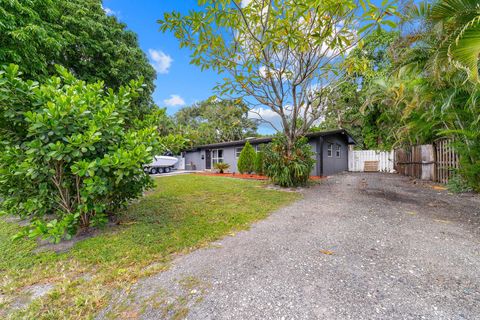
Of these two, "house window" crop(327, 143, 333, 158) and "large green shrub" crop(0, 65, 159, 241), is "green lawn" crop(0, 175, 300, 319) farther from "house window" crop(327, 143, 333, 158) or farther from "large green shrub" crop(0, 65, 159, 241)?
"house window" crop(327, 143, 333, 158)

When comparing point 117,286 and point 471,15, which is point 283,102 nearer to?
point 471,15

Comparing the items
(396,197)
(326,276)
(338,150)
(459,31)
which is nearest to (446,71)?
(459,31)

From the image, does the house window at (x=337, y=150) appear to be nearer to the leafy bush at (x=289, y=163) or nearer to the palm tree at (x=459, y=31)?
the leafy bush at (x=289, y=163)

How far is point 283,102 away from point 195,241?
5552 mm

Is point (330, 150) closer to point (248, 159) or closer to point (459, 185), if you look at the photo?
point (248, 159)

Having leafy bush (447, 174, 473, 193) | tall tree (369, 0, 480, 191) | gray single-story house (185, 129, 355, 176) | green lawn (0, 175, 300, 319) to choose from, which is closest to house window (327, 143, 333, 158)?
gray single-story house (185, 129, 355, 176)

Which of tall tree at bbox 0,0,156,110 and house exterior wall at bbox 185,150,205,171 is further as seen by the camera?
house exterior wall at bbox 185,150,205,171

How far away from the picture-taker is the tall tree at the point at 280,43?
380 cm

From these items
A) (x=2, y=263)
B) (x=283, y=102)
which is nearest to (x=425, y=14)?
(x=283, y=102)

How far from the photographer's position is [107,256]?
2482mm

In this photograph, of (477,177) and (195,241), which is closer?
(195,241)

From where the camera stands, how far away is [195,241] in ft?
9.48

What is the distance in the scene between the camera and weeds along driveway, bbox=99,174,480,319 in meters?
1.59

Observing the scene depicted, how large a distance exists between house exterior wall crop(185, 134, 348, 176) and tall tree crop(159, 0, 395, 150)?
263cm
